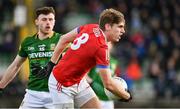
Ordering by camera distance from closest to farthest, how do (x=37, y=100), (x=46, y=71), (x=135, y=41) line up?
(x=46, y=71)
(x=37, y=100)
(x=135, y=41)

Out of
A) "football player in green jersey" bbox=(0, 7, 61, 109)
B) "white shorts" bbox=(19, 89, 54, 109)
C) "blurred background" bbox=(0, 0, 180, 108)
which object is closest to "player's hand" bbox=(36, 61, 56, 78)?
"football player in green jersey" bbox=(0, 7, 61, 109)

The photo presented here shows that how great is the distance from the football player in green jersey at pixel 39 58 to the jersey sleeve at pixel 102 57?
150 cm

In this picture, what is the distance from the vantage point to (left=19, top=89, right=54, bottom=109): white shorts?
9.63m

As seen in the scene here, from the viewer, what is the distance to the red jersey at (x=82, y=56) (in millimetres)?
8297

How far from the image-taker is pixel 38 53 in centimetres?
975

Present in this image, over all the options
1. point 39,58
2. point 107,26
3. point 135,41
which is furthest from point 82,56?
point 135,41

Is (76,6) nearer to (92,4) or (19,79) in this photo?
(92,4)

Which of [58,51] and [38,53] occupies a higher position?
[58,51]

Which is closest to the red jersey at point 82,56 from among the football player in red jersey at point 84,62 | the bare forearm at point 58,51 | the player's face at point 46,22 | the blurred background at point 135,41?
the football player in red jersey at point 84,62

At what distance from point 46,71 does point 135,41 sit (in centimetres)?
1195

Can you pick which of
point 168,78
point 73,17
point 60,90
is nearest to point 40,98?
point 60,90

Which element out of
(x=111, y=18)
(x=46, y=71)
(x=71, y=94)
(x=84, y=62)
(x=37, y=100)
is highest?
(x=111, y=18)

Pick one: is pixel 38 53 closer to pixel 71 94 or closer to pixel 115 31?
pixel 71 94

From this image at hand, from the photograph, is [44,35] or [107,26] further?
[44,35]
